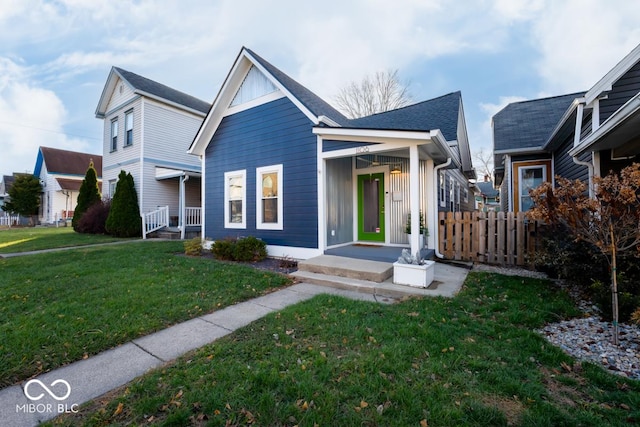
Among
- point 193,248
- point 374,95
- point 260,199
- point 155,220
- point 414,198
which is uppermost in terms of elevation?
point 374,95

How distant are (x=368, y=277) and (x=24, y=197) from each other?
3051 centimetres

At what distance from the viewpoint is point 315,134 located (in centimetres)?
716

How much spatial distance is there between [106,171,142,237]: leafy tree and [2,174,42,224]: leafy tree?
56.3ft

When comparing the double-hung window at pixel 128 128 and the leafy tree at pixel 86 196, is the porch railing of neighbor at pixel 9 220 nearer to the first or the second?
the leafy tree at pixel 86 196

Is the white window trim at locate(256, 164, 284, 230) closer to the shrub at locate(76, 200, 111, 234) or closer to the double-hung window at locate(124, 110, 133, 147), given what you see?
the shrub at locate(76, 200, 111, 234)

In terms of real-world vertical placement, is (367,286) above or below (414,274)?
below

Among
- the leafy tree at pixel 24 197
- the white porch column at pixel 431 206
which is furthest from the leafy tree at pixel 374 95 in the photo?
the leafy tree at pixel 24 197

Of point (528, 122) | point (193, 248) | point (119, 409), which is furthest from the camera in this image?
point (528, 122)

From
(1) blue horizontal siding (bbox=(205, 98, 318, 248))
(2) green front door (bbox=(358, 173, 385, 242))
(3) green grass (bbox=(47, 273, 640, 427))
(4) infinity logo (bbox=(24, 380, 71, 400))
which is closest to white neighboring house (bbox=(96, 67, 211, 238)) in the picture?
(1) blue horizontal siding (bbox=(205, 98, 318, 248))

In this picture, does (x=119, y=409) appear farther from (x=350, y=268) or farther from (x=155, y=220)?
(x=155, y=220)

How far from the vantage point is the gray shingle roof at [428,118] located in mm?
8348

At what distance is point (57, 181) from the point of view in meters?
23.5

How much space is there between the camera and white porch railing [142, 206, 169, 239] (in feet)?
42.4

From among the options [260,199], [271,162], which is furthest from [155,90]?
[260,199]
